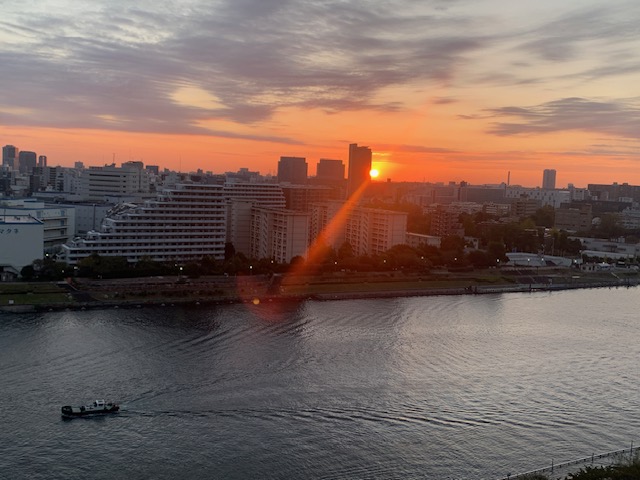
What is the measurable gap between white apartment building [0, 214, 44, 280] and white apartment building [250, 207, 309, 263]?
4.77 metres

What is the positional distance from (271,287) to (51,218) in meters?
5.68

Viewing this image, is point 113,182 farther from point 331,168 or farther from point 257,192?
point 331,168

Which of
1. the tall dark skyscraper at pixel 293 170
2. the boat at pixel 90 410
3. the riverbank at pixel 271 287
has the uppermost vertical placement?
the tall dark skyscraper at pixel 293 170

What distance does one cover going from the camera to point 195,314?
34.0 ft

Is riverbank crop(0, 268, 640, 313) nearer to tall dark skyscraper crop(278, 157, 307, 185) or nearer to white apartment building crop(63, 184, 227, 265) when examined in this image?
white apartment building crop(63, 184, 227, 265)

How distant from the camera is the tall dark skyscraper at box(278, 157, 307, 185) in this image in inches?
1459

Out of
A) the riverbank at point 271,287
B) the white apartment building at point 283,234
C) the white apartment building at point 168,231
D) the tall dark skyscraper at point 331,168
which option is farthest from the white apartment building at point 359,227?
the tall dark skyscraper at point 331,168

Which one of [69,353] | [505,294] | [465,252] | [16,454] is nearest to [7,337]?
[69,353]

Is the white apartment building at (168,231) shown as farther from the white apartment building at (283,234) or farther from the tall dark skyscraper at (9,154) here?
the tall dark skyscraper at (9,154)

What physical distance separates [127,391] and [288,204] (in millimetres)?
17480

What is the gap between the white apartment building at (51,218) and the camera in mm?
14531

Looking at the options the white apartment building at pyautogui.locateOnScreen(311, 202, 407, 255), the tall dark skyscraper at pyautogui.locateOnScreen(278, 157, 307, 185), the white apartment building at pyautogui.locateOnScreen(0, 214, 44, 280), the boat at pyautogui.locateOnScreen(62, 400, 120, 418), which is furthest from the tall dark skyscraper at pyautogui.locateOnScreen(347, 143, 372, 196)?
the boat at pyautogui.locateOnScreen(62, 400, 120, 418)

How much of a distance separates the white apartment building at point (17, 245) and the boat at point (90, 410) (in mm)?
6712

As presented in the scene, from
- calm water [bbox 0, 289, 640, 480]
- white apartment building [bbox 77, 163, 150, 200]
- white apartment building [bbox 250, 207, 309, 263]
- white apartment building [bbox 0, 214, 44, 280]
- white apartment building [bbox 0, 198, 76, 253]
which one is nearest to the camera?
calm water [bbox 0, 289, 640, 480]
